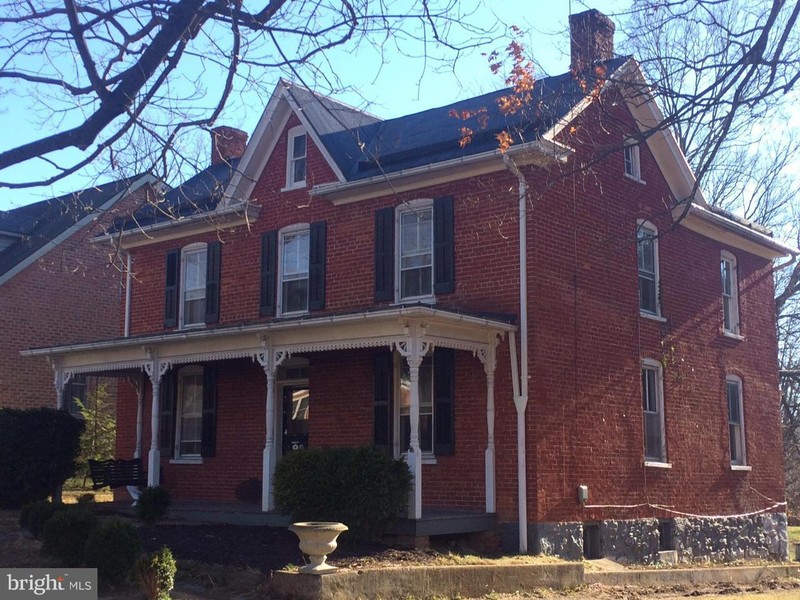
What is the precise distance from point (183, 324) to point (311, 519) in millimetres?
8037

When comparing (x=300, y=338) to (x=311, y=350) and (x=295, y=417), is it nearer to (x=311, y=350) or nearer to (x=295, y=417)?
(x=311, y=350)

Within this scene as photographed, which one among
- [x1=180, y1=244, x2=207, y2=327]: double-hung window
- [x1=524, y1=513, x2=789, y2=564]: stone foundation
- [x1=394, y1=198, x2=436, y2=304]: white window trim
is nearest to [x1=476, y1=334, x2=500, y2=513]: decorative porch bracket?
[x1=524, y1=513, x2=789, y2=564]: stone foundation

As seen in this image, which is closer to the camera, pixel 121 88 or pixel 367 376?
pixel 121 88

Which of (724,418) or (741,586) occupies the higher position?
(724,418)

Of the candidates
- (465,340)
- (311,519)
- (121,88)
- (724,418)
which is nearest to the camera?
(121,88)

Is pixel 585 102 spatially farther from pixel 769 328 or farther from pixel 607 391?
pixel 769 328

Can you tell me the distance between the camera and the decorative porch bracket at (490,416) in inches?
625

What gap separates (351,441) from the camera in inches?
708

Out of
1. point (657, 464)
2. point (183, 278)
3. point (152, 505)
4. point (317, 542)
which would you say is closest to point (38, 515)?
point (152, 505)

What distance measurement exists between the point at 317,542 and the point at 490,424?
4.89 m

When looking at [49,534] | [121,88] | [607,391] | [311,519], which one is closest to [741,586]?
[607,391]

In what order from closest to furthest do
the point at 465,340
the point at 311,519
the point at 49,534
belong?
the point at 49,534, the point at 311,519, the point at 465,340

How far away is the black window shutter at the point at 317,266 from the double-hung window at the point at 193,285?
3231mm

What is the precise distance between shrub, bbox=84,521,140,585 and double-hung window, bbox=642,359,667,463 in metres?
10.1
